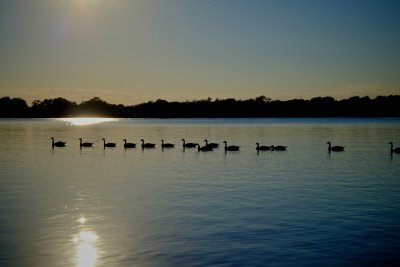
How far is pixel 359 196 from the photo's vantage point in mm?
24438

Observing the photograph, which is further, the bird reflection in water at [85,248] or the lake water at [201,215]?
the lake water at [201,215]

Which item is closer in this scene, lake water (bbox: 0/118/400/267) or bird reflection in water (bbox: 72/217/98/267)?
bird reflection in water (bbox: 72/217/98/267)

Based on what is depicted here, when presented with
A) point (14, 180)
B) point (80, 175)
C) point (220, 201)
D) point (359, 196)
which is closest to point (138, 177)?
point (80, 175)

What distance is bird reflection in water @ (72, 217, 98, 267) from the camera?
14086 millimetres

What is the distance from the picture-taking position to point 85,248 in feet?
50.9

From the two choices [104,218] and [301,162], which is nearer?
[104,218]

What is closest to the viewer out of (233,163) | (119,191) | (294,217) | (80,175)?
(294,217)

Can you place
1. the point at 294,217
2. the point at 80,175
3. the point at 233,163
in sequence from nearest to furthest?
the point at 294,217 < the point at 80,175 < the point at 233,163

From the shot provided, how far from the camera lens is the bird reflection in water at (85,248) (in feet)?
46.2

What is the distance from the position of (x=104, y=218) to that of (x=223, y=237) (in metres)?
6.01

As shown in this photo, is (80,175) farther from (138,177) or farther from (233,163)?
(233,163)

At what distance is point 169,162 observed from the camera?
43.4m

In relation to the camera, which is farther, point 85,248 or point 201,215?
point 201,215

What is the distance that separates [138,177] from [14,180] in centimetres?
855
